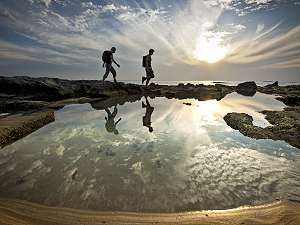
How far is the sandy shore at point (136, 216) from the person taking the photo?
10.5 feet

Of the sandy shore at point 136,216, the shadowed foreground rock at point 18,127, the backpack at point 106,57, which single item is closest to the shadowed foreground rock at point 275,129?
the sandy shore at point 136,216

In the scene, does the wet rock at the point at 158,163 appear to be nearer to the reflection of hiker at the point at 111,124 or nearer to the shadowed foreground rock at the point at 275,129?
the reflection of hiker at the point at 111,124

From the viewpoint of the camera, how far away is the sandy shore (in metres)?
3.20

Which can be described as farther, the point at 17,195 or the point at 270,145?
the point at 270,145

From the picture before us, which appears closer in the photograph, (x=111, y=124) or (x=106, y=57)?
(x=111, y=124)

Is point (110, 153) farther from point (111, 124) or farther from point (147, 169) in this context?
point (111, 124)

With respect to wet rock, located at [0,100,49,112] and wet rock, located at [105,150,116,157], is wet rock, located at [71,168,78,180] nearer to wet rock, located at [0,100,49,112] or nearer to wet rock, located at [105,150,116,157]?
wet rock, located at [105,150,116,157]

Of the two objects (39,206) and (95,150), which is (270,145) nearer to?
(95,150)

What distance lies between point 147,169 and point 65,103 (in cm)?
1152

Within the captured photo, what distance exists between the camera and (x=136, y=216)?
11.0 feet

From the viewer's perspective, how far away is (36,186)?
13.5ft

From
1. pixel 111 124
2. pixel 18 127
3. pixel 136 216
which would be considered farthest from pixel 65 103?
pixel 136 216

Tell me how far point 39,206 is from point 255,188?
332 centimetres

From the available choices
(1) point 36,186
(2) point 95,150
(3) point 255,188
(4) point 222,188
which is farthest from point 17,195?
(3) point 255,188
